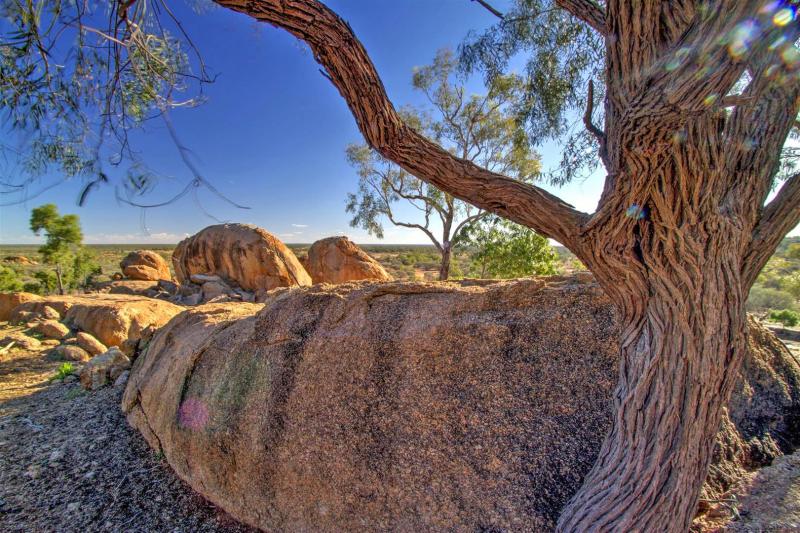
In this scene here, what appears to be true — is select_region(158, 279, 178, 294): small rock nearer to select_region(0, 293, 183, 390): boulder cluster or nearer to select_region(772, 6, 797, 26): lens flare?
select_region(0, 293, 183, 390): boulder cluster

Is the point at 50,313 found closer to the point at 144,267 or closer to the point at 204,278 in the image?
the point at 204,278

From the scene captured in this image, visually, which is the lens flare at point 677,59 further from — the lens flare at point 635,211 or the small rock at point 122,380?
the small rock at point 122,380

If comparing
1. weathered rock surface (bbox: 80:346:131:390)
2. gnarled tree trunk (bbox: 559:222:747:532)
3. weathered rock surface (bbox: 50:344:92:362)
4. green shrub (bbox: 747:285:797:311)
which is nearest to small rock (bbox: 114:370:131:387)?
weathered rock surface (bbox: 80:346:131:390)

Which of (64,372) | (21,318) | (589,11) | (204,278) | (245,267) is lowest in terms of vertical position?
(64,372)

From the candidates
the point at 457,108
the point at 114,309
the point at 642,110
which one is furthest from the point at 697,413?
the point at 457,108

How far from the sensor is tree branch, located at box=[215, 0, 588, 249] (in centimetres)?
187

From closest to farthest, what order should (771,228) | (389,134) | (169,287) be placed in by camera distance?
(771,228) < (389,134) < (169,287)

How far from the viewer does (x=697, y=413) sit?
1.76m

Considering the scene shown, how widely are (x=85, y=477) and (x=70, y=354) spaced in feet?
14.7

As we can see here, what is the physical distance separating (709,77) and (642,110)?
0.21 m

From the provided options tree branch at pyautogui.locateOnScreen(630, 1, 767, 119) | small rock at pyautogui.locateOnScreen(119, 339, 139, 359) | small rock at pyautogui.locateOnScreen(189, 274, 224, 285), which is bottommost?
small rock at pyautogui.locateOnScreen(119, 339, 139, 359)

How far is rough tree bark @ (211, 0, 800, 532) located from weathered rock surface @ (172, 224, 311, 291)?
36.4 ft

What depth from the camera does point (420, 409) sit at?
256 cm

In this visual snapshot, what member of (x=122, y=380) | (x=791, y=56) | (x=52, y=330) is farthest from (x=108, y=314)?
(x=791, y=56)
